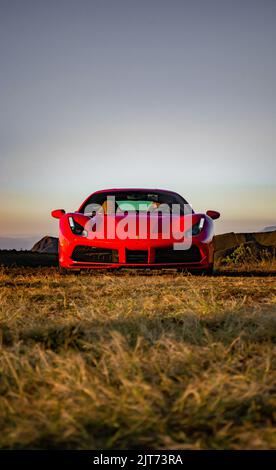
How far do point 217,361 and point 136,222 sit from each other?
464 cm

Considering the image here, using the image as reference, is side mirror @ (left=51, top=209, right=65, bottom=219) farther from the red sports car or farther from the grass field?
the grass field

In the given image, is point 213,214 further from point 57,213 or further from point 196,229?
point 57,213

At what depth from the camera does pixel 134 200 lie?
7.88 meters

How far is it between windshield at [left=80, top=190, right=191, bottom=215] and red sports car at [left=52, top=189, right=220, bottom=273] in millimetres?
732

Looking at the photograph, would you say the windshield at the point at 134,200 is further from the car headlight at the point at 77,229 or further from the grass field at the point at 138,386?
the grass field at the point at 138,386

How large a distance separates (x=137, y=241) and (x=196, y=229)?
80cm

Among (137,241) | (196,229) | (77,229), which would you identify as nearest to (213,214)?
(196,229)

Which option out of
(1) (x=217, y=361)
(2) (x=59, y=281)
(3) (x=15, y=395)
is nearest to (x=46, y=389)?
(3) (x=15, y=395)

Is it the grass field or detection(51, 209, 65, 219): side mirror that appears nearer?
the grass field

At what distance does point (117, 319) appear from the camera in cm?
291

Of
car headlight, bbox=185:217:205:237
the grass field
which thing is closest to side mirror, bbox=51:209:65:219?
car headlight, bbox=185:217:205:237

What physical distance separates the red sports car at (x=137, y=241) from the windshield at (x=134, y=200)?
0.73 m

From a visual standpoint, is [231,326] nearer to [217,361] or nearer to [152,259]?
[217,361]

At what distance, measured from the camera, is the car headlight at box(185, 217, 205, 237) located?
21.7 feet
